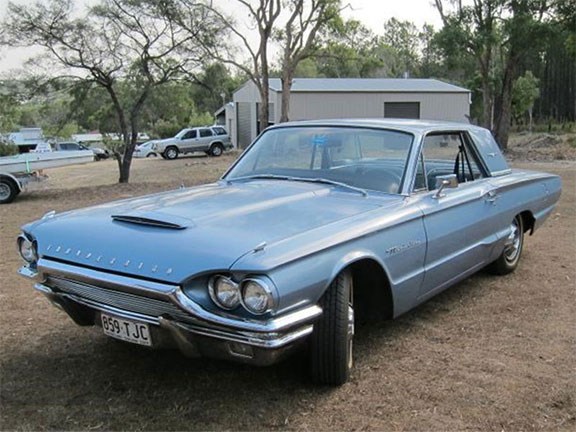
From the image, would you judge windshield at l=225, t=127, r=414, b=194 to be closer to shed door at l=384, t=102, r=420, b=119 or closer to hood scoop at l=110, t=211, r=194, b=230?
hood scoop at l=110, t=211, r=194, b=230

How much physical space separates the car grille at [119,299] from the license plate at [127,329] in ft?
0.24

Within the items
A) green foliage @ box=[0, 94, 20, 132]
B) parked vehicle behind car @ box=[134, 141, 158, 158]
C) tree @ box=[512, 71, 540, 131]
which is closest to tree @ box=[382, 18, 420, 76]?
tree @ box=[512, 71, 540, 131]

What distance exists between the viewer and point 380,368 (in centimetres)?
371

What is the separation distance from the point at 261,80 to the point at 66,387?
23.2m

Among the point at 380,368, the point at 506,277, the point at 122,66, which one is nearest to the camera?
the point at 380,368

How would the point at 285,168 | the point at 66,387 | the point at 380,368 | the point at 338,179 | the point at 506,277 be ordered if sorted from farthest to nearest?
the point at 506,277, the point at 285,168, the point at 338,179, the point at 380,368, the point at 66,387

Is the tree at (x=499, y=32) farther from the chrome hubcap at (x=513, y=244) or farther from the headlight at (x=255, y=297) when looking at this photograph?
the headlight at (x=255, y=297)

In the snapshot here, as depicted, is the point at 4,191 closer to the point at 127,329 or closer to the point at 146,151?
the point at 127,329

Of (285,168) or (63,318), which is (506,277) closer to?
(285,168)

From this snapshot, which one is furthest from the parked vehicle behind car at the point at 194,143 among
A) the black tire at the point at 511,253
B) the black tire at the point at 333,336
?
the black tire at the point at 333,336

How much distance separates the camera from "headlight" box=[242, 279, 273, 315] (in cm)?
280

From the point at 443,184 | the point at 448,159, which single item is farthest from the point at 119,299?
the point at 448,159

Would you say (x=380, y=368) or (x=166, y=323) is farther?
(x=380, y=368)

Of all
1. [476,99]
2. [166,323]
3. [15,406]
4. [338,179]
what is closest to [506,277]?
[338,179]
